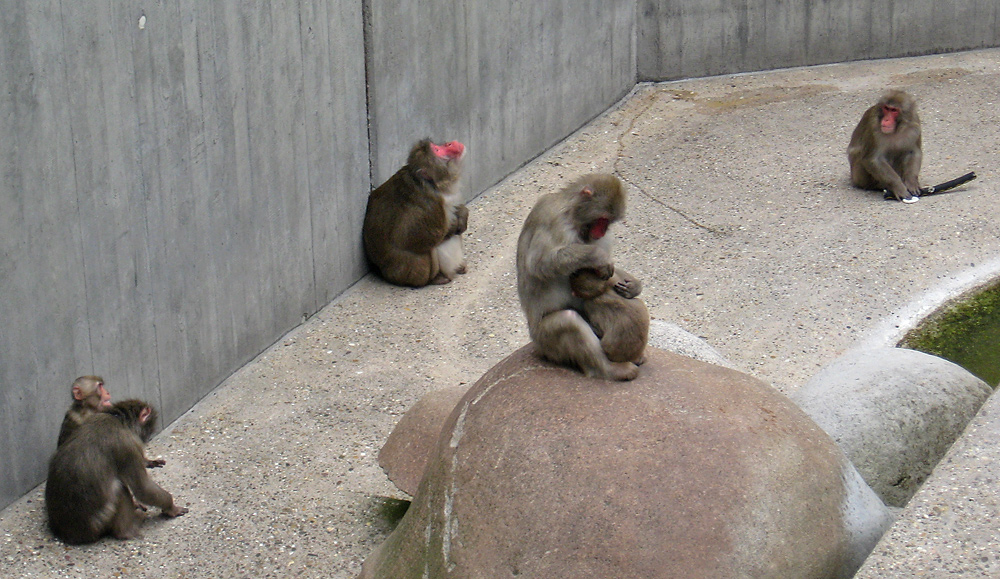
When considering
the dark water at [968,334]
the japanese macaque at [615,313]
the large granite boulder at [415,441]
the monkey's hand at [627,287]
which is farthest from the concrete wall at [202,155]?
the dark water at [968,334]

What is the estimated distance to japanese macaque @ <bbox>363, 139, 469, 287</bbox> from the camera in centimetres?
915

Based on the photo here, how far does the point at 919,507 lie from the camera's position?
448cm

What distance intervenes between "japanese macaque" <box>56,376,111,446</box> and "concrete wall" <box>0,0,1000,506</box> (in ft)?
0.74

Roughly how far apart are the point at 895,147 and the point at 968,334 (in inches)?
95.4

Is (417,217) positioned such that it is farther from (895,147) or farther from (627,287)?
(627,287)

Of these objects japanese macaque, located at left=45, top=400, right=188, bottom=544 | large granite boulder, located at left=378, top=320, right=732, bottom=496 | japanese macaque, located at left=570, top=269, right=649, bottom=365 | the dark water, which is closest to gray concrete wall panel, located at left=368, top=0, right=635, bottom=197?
large granite boulder, located at left=378, top=320, right=732, bottom=496

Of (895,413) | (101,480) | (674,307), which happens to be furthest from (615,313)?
(674,307)

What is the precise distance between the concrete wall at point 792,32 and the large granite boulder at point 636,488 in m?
8.99

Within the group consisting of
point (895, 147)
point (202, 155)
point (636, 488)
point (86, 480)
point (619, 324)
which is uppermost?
point (202, 155)

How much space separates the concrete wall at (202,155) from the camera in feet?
20.4

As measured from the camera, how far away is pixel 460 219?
9.41m

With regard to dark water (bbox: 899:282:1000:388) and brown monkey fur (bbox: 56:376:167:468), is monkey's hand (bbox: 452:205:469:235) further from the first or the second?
brown monkey fur (bbox: 56:376:167:468)

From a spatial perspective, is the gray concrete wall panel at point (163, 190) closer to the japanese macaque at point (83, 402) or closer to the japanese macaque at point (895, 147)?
the japanese macaque at point (83, 402)

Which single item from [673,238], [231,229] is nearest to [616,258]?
[673,238]
